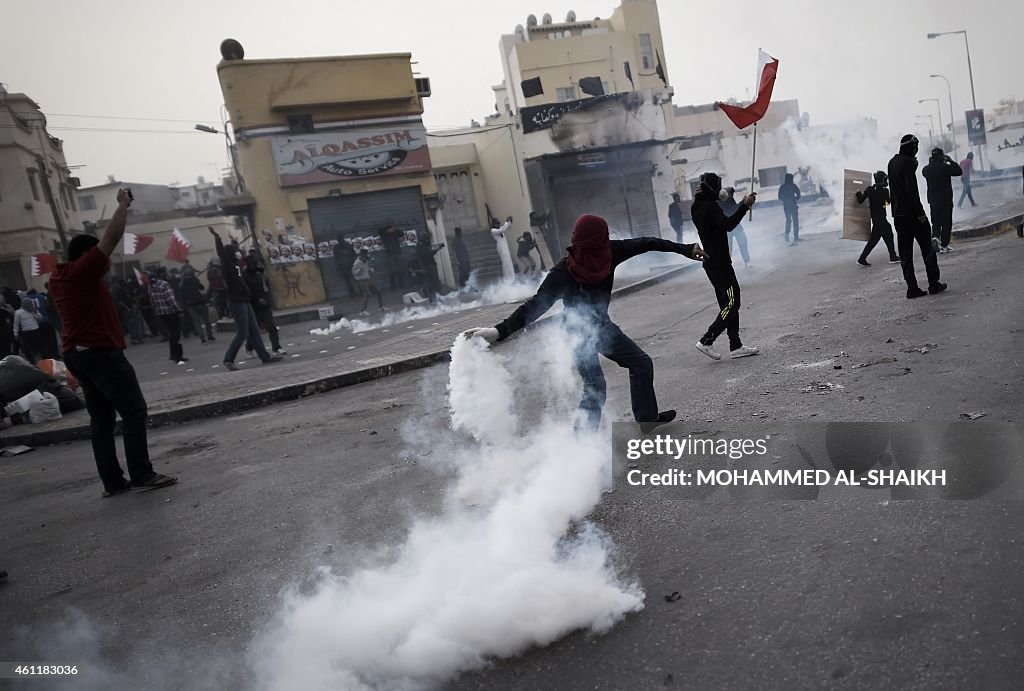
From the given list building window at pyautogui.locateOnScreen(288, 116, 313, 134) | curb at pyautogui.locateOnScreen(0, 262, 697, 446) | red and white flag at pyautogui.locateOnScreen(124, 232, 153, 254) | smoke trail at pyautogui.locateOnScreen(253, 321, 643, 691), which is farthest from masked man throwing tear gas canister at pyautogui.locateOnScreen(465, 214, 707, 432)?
building window at pyautogui.locateOnScreen(288, 116, 313, 134)

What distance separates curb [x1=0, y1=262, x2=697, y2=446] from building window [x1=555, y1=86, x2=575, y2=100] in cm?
3330

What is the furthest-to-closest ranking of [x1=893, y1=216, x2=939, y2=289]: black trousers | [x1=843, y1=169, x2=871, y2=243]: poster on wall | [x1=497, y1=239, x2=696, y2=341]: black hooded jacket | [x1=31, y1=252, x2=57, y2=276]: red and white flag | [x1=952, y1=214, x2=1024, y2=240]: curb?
[x1=31, y1=252, x2=57, y2=276]: red and white flag, [x1=952, y1=214, x2=1024, y2=240]: curb, [x1=843, y1=169, x2=871, y2=243]: poster on wall, [x1=893, y1=216, x2=939, y2=289]: black trousers, [x1=497, y1=239, x2=696, y2=341]: black hooded jacket

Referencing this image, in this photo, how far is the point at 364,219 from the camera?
2450cm

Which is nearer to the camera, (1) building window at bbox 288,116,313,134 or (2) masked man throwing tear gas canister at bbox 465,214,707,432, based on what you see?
(2) masked man throwing tear gas canister at bbox 465,214,707,432

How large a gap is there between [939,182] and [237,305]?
1138 centimetres

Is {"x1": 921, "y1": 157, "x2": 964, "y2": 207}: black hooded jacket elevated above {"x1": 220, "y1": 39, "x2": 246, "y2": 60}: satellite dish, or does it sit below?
below

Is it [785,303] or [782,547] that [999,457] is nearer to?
[782,547]

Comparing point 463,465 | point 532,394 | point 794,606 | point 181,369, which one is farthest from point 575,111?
point 794,606

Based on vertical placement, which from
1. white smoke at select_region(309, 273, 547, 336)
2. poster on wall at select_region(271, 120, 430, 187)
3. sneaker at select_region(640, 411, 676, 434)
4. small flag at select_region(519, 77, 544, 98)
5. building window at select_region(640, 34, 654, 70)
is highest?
building window at select_region(640, 34, 654, 70)

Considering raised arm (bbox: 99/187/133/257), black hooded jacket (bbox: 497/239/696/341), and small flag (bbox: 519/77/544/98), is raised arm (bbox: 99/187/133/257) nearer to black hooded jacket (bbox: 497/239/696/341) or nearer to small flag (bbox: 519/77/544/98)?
black hooded jacket (bbox: 497/239/696/341)

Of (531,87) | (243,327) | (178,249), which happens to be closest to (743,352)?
(243,327)

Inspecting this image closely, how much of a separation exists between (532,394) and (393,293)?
17.9 metres

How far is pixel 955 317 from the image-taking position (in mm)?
6953

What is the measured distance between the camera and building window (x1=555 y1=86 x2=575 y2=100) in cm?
4044
